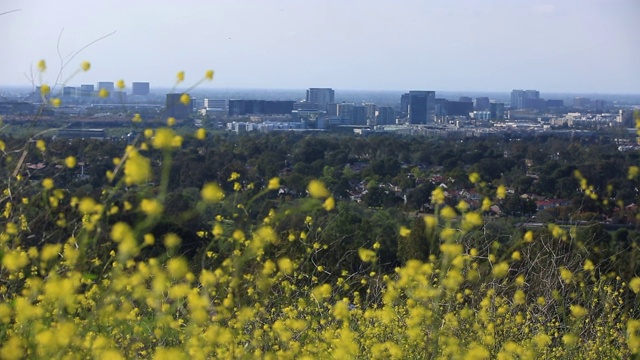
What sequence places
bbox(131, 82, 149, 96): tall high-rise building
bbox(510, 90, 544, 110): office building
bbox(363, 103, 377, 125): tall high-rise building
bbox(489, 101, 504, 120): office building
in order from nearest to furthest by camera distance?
bbox(131, 82, 149, 96): tall high-rise building → bbox(363, 103, 377, 125): tall high-rise building → bbox(489, 101, 504, 120): office building → bbox(510, 90, 544, 110): office building

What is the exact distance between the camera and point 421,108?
33.8 m

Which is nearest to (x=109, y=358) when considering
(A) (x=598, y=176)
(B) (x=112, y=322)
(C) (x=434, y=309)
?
(B) (x=112, y=322)

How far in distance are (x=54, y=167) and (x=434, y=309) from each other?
2.00 meters

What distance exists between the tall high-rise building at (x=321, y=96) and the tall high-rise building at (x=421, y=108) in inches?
133

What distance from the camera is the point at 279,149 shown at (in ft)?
43.5

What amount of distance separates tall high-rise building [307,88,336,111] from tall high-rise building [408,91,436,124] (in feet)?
11.1

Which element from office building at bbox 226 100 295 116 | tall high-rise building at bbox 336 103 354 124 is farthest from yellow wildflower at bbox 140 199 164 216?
tall high-rise building at bbox 336 103 354 124

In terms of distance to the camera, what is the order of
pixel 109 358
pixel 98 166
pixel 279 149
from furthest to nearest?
pixel 279 149 < pixel 98 166 < pixel 109 358

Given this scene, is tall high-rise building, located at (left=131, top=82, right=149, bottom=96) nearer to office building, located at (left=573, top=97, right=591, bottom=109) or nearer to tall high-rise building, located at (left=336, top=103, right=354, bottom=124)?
tall high-rise building, located at (left=336, top=103, right=354, bottom=124)

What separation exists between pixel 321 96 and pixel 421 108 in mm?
4708

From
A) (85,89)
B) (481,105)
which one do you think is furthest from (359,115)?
(85,89)

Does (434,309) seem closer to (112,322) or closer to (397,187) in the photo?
(112,322)

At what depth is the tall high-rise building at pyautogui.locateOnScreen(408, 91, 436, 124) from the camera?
32.9 meters

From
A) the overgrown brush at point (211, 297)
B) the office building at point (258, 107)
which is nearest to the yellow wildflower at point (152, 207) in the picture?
the overgrown brush at point (211, 297)
